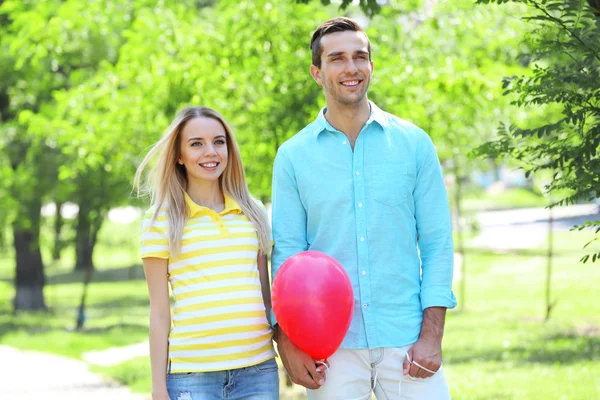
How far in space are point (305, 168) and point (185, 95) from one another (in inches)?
217

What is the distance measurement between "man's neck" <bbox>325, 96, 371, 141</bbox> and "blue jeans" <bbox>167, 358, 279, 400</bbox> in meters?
0.97

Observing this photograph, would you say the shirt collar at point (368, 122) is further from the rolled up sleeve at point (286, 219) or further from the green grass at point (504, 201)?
the green grass at point (504, 201)

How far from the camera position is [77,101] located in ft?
34.6

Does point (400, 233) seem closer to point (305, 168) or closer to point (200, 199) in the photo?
point (305, 168)

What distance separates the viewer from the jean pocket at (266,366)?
3.35 meters

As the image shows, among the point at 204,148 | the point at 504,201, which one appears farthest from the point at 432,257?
the point at 504,201

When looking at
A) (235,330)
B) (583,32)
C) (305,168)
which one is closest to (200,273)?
(235,330)

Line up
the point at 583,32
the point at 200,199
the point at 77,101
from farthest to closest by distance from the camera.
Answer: the point at 77,101
the point at 583,32
the point at 200,199

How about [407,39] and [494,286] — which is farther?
[494,286]

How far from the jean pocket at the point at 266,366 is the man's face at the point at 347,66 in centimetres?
104

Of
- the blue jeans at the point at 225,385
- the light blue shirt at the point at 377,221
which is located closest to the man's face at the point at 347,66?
the light blue shirt at the point at 377,221

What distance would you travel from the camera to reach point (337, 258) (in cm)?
331

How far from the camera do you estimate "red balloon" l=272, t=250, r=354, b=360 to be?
314 centimetres

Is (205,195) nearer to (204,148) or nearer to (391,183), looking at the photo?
(204,148)
